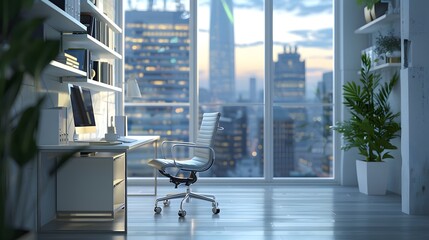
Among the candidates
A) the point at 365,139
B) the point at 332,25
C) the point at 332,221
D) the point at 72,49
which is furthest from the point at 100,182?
the point at 332,25

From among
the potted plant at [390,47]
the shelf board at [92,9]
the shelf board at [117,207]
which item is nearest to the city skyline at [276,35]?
the potted plant at [390,47]

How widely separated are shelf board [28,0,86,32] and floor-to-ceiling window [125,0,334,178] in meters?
2.90

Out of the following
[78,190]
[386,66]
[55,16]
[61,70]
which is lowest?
[78,190]

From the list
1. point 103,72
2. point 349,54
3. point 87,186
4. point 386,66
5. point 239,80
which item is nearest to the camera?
point 87,186

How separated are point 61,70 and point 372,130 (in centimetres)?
365

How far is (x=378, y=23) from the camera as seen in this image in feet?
21.5

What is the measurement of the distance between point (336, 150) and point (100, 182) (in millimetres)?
4042

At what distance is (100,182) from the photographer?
4449 mm

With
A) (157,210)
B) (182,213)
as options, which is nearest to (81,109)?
(157,210)

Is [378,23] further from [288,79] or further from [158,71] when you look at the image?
[158,71]

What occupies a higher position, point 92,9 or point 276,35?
point 276,35

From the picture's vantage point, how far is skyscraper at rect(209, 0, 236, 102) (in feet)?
24.8

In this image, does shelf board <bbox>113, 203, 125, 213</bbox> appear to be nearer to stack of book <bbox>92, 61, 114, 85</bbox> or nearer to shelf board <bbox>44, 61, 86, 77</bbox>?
shelf board <bbox>44, 61, 86, 77</bbox>

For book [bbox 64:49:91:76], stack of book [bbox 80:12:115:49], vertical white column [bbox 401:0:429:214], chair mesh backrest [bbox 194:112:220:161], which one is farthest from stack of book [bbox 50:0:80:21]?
vertical white column [bbox 401:0:429:214]
